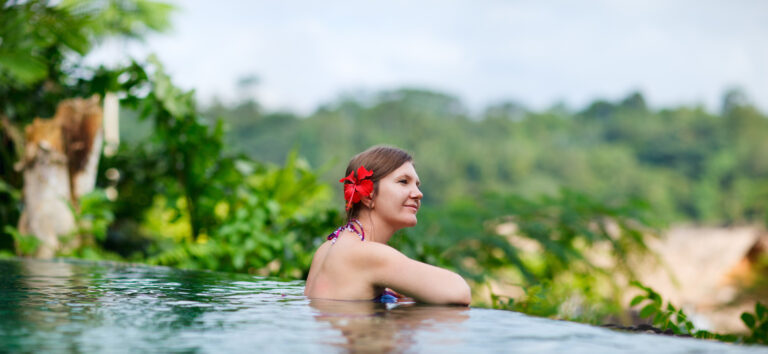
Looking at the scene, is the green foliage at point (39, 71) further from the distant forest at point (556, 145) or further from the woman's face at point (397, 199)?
the distant forest at point (556, 145)

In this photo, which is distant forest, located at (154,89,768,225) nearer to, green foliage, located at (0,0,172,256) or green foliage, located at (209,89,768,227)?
green foliage, located at (209,89,768,227)

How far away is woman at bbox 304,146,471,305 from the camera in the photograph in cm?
274

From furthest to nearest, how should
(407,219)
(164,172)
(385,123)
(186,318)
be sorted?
1. (385,123)
2. (164,172)
3. (407,219)
4. (186,318)

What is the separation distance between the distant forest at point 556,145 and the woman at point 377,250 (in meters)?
44.3

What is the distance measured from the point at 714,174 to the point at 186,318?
5858 cm

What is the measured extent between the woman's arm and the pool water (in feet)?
0.17

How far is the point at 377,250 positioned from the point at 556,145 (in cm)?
6659

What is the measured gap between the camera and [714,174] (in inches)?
2184

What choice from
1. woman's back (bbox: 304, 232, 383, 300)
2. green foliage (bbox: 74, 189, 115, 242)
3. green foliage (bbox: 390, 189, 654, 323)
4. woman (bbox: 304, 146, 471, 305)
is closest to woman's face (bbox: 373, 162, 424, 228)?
woman (bbox: 304, 146, 471, 305)

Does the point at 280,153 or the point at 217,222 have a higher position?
the point at 280,153

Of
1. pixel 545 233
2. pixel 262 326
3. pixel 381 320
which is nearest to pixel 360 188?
pixel 381 320

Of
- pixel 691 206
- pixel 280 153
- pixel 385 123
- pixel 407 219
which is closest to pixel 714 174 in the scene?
pixel 691 206

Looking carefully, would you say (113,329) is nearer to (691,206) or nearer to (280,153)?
(280,153)

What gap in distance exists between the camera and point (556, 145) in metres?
67.5
